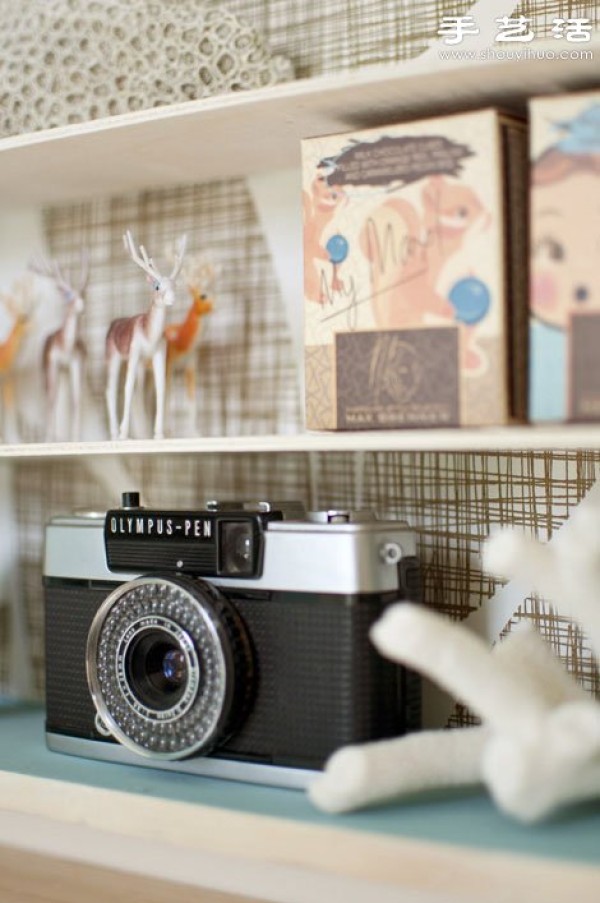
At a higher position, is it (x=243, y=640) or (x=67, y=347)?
(x=67, y=347)

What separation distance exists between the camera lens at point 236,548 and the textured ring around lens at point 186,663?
38 mm

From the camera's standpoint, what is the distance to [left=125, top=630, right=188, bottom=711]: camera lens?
1182 mm

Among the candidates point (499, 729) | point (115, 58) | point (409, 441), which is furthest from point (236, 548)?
point (115, 58)

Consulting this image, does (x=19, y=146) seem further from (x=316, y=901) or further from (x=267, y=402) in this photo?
(x=316, y=901)

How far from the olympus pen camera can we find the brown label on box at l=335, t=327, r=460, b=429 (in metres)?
0.11

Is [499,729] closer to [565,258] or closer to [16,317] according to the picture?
[565,258]

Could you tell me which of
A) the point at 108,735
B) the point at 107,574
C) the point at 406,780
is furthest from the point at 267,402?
the point at 406,780

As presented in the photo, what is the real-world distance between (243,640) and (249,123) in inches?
21.1

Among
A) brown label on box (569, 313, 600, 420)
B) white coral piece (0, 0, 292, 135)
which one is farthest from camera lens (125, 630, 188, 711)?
white coral piece (0, 0, 292, 135)

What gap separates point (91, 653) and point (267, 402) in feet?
1.35

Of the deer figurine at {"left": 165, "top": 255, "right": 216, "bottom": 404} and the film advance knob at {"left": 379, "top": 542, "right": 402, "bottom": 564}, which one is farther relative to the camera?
the deer figurine at {"left": 165, "top": 255, "right": 216, "bottom": 404}

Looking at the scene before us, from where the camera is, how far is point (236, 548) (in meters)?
1.15

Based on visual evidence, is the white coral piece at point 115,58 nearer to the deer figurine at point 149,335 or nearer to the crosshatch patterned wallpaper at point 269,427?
the crosshatch patterned wallpaper at point 269,427

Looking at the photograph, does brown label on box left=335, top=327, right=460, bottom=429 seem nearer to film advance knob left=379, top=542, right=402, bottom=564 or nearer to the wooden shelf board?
film advance knob left=379, top=542, right=402, bottom=564
